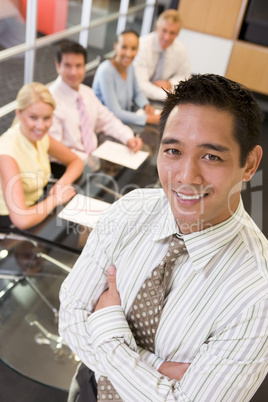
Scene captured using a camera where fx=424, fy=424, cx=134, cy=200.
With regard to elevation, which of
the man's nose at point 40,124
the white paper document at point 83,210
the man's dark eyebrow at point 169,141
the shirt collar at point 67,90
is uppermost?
the man's dark eyebrow at point 169,141

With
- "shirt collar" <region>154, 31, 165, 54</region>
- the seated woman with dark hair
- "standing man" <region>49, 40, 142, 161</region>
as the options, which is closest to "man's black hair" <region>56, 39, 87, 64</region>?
"standing man" <region>49, 40, 142, 161</region>

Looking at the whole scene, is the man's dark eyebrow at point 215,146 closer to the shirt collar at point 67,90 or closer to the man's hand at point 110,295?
the man's hand at point 110,295

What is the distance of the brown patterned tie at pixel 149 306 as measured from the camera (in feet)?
3.38

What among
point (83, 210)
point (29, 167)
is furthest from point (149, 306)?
point (29, 167)

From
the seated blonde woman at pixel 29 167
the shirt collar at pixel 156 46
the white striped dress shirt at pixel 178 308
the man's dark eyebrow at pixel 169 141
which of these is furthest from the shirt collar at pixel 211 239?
the shirt collar at pixel 156 46

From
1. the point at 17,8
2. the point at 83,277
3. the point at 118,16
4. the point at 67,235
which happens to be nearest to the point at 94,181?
the point at 67,235

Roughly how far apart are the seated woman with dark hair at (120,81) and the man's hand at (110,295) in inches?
80.4

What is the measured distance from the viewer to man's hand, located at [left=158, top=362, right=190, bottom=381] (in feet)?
3.24

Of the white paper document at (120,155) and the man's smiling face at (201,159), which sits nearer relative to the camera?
the man's smiling face at (201,159)

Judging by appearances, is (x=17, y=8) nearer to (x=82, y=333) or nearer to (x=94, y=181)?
(x=94, y=181)

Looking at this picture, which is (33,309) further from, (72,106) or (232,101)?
(72,106)

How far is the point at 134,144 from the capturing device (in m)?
2.52

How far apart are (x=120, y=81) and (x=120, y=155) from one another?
3.86ft

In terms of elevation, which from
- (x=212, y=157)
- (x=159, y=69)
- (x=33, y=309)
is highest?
(x=212, y=157)
